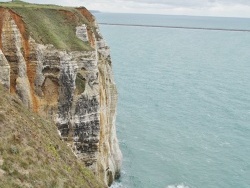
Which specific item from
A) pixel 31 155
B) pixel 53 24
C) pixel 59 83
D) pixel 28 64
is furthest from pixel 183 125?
pixel 31 155

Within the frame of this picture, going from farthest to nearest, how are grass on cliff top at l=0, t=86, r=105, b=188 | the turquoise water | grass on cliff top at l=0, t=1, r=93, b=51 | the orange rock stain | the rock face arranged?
1. the turquoise water
2. grass on cliff top at l=0, t=1, r=93, b=51
3. the orange rock stain
4. the rock face
5. grass on cliff top at l=0, t=86, r=105, b=188

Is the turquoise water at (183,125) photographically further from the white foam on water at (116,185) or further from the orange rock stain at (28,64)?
the orange rock stain at (28,64)

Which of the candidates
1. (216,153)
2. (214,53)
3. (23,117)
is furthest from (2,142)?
(214,53)

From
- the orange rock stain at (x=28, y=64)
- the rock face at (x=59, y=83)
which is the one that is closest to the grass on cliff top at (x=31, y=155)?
the orange rock stain at (x=28, y=64)

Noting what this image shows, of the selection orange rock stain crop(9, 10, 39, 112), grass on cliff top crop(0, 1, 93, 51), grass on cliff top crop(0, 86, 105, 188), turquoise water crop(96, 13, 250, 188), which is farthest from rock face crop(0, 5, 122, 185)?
turquoise water crop(96, 13, 250, 188)

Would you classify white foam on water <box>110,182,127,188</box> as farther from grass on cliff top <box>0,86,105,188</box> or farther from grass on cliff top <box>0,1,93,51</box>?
grass on cliff top <box>0,86,105,188</box>

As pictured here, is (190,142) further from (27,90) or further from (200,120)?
(27,90)
